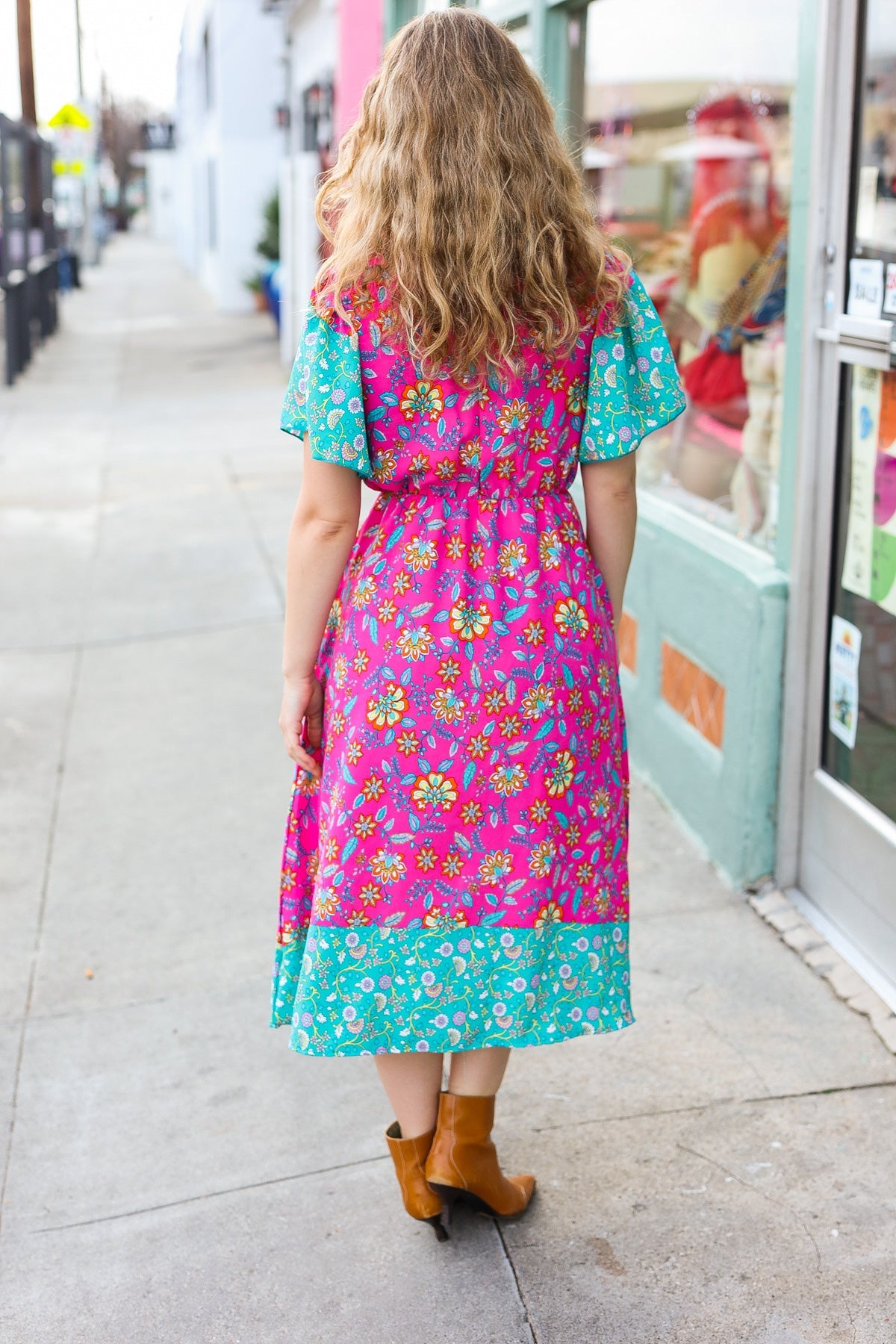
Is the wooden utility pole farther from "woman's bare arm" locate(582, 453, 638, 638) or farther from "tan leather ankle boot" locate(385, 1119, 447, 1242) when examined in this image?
"tan leather ankle boot" locate(385, 1119, 447, 1242)

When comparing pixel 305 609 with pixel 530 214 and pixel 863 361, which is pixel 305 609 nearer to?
pixel 530 214

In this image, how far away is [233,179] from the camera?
23.5m

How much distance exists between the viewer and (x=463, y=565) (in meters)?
2.19

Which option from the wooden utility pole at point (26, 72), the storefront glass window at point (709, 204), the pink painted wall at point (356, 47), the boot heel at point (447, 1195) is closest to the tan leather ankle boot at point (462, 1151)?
the boot heel at point (447, 1195)

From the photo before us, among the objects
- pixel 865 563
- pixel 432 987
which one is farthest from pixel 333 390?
pixel 865 563

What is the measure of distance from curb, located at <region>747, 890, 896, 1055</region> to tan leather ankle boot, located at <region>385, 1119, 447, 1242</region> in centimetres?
113

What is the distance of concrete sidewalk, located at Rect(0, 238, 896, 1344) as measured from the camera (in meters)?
2.37

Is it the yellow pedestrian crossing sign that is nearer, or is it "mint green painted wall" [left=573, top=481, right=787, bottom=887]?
"mint green painted wall" [left=573, top=481, right=787, bottom=887]

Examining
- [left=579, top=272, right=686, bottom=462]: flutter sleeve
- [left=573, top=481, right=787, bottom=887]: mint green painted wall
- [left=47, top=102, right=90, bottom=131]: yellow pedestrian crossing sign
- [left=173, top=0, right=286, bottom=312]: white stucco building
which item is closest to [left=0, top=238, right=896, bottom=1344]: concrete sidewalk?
[left=573, top=481, right=787, bottom=887]: mint green painted wall

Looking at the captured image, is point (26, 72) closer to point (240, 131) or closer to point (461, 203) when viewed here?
point (240, 131)

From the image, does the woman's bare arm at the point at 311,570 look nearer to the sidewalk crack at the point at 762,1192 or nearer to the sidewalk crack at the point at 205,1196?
the sidewalk crack at the point at 205,1196

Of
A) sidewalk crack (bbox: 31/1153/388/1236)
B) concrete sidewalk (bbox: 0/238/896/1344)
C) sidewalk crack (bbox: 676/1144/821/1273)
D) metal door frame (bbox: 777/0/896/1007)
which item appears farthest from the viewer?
metal door frame (bbox: 777/0/896/1007)

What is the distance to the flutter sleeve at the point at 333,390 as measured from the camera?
2.11 m

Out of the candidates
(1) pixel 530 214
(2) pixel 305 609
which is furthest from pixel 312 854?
(1) pixel 530 214
